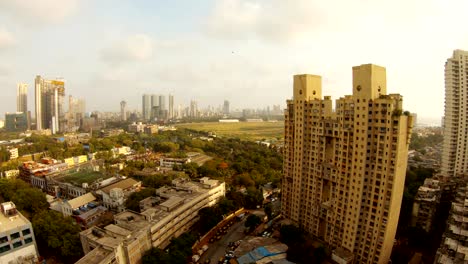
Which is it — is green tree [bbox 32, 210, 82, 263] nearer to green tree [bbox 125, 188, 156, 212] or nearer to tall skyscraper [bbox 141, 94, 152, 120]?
green tree [bbox 125, 188, 156, 212]

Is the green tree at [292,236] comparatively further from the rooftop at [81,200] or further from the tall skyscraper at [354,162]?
the rooftop at [81,200]

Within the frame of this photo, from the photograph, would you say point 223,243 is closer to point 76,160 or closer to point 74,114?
point 76,160

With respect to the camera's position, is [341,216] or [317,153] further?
[317,153]

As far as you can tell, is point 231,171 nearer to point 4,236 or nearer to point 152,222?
point 152,222

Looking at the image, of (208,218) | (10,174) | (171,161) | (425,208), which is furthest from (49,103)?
(425,208)

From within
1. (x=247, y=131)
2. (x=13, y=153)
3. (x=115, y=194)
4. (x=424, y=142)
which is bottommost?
(x=115, y=194)

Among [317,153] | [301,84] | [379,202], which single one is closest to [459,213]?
[379,202]
